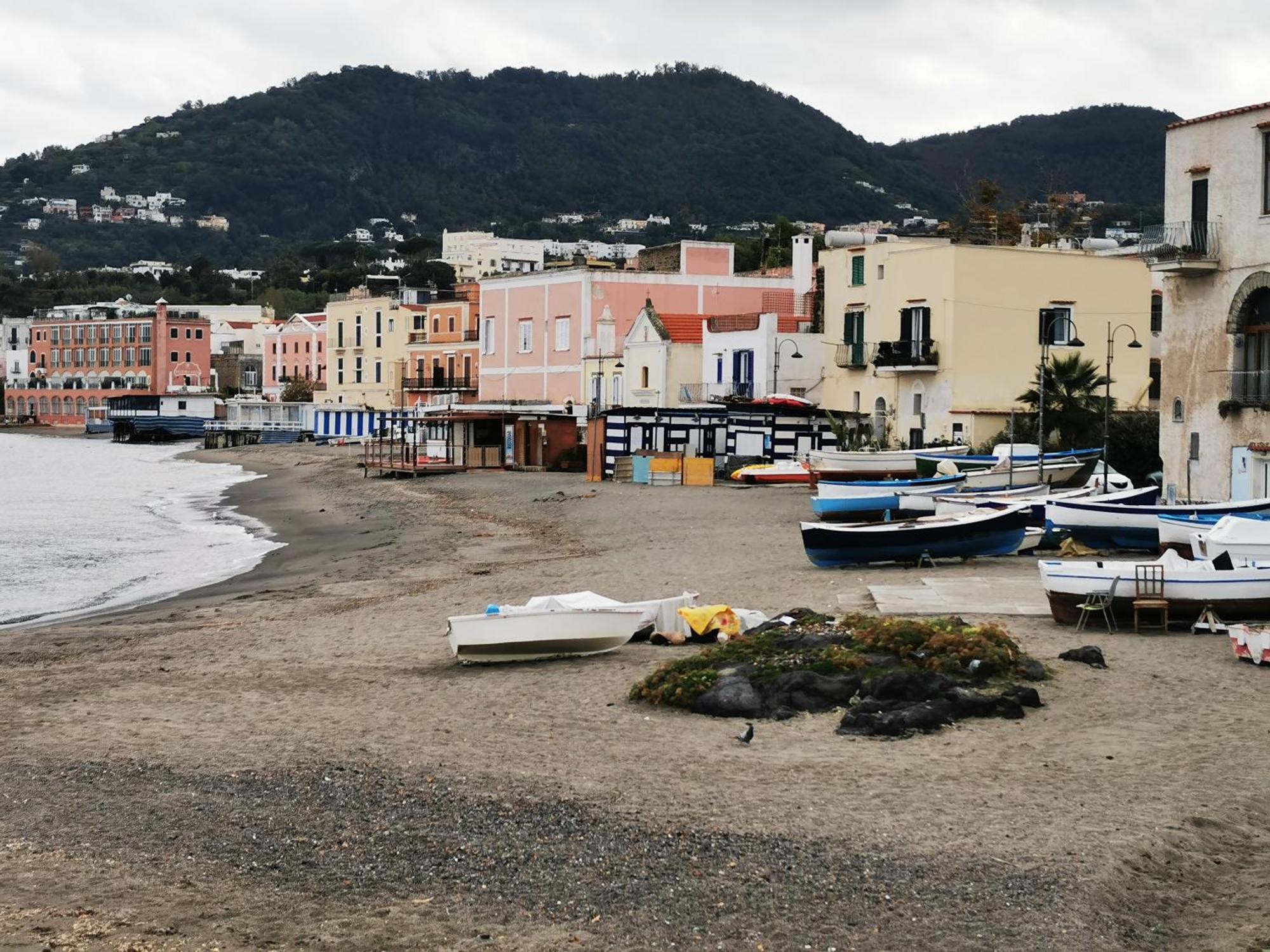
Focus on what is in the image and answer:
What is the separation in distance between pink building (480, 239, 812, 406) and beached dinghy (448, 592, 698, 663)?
4590cm

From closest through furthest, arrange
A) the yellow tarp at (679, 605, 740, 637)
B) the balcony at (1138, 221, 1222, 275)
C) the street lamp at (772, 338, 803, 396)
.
Answer: the yellow tarp at (679, 605, 740, 637), the balcony at (1138, 221, 1222, 275), the street lamp at (772, 338, 803, 396)

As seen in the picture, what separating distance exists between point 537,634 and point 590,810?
634 cm

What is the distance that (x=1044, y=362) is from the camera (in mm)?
33531

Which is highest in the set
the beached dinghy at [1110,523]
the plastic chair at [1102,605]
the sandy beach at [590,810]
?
the beached dinghy at [1110,523]

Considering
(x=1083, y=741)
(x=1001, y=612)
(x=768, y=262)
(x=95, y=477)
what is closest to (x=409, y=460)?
(x=95, y=477)

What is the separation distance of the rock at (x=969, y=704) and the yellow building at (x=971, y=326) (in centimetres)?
3348

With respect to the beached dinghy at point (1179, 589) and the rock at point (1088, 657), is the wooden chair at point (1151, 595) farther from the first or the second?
the rock at point (1088, 657)

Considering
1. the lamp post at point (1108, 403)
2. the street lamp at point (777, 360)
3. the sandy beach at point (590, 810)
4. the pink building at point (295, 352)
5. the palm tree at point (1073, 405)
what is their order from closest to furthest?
the sandy beach at point (590, 810) → the lamp post at point (1108, 403) → the palm tree at point (1073, 405) → the street lamp at point (777, 360) → the pink building at point (295, 352)

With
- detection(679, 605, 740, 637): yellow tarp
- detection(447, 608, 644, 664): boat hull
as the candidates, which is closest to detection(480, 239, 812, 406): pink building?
detection(679, 605, 740, 637): yellow tarp

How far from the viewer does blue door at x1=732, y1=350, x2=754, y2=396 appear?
179ft

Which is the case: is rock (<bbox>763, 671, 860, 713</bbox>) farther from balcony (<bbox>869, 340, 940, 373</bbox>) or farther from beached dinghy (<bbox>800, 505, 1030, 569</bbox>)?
balcony (<bbox>869, 340, 940, 373</bbox>)

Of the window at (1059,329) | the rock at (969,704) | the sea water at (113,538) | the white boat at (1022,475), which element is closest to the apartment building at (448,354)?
the sea water at (113,538)

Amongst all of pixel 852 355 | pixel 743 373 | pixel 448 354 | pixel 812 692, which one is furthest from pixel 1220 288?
pixel 448 354

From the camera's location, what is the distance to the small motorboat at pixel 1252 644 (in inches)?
629
